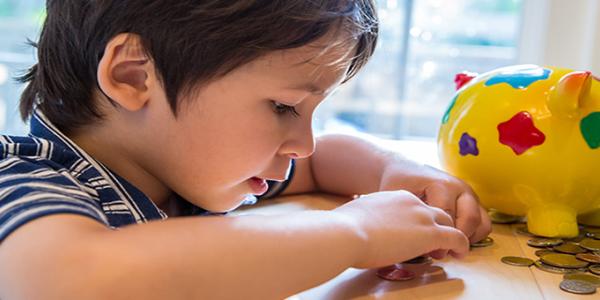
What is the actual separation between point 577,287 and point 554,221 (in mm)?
158

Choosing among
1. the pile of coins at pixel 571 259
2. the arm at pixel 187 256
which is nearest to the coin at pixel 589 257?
the pile of coins at pixel 571 259

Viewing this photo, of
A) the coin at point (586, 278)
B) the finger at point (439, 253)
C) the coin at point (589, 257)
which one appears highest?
the finger at point (439, 253)

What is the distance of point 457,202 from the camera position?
738 millimetres

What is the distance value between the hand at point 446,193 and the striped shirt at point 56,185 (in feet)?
0.97

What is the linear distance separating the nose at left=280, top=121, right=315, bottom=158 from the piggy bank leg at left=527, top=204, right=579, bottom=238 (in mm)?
270

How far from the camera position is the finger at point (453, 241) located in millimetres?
623

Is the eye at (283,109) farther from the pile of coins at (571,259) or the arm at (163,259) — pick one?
the pile of coins at (571,259)

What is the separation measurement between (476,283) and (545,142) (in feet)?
0.67

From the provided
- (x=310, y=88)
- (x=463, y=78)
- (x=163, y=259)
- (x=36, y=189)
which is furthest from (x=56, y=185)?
(x=463, y=78)

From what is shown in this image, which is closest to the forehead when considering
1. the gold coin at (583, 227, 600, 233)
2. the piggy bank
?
the piggy bank

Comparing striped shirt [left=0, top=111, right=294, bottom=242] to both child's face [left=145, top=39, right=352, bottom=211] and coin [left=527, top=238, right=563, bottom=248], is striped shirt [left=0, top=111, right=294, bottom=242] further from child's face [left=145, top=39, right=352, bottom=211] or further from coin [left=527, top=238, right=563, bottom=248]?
coin [left=527, top=238, right=563, bottom=248]

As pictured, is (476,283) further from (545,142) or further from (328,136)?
(328,136)

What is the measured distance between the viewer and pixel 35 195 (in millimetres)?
488

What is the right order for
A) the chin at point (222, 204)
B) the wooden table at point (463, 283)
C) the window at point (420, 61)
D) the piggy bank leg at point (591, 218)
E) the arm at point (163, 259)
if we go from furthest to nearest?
the window at point (420, 61) → the piggy bank leg at point (591, 218) → the chin at point (222, 204) → the wooden table at point (463, 283) → the arm at point (163, 259)
